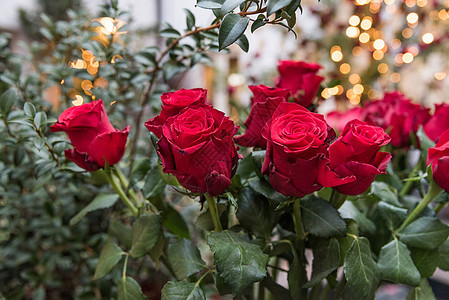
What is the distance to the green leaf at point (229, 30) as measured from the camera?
0.31 metres

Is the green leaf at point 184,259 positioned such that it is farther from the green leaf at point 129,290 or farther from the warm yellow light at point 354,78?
the warm yellow light at point 354,78

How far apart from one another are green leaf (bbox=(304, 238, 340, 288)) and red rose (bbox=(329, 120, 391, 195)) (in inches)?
2.9

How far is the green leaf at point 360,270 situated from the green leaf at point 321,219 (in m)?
0.02

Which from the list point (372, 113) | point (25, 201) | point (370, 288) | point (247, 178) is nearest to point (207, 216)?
point (247, 178)

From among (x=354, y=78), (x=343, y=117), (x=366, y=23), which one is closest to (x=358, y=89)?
(x=354, y=78)

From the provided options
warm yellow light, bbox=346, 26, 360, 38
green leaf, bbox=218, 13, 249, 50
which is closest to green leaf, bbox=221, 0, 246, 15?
green leaf, bbox=218, 13, 249, 50

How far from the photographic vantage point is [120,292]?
1.31 feet

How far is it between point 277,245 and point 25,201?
492 millimetres

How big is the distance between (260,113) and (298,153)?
0.26 ft

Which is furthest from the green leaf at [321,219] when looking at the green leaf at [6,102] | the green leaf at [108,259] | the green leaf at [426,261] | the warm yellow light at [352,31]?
the warm yellow light at [352,31]

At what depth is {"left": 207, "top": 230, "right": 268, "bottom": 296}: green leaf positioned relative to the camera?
0.99 feet

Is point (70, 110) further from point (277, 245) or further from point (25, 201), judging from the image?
point (25, 201)

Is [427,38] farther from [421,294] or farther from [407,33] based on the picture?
[421,294]

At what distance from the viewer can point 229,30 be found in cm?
31
